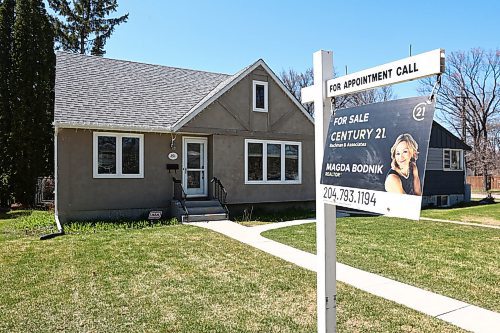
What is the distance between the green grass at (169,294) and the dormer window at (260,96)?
25.7ft

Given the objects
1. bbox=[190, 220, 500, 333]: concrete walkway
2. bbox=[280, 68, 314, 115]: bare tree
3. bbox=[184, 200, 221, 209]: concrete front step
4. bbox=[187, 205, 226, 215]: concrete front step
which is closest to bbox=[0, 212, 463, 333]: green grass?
bbox=[190, 220, 500, 333]: concrete walkway

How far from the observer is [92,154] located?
1220cm

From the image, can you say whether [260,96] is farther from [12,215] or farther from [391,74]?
[391,74]

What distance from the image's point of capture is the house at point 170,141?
12141 mm

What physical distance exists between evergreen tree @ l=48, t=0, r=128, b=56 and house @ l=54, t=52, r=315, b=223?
1841 centimetres

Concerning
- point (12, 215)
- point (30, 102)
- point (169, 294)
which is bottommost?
point (12, 215)

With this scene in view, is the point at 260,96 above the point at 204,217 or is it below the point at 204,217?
above

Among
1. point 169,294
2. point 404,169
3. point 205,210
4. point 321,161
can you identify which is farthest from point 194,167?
point 404,169

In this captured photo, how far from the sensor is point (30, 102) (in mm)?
18938

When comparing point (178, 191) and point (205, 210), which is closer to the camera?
point (205, 210)

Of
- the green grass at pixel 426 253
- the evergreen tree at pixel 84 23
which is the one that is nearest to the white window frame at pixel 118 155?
the green grass at pixel 426 253

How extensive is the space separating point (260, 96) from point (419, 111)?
12.9 meters

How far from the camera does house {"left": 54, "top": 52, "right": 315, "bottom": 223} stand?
39.8 feet

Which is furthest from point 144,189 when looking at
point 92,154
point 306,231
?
point 306,231
